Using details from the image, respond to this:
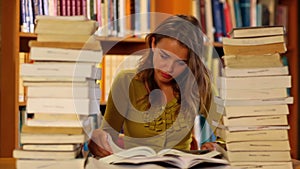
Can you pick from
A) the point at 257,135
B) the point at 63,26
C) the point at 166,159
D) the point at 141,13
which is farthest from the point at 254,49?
the point at 141,13

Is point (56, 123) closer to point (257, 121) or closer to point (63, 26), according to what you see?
point (63, 26)

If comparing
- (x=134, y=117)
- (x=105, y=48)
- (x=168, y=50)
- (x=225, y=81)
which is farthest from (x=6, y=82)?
(x=225, y=81)

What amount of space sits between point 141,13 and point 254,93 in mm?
1295

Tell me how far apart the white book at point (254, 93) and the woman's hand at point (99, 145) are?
14.4 inches

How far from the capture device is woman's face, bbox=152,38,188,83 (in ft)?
5.30

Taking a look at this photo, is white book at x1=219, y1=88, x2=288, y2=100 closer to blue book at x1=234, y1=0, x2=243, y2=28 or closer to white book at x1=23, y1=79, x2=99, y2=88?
white book at x1=23, y1=79, x2=99, y2=88

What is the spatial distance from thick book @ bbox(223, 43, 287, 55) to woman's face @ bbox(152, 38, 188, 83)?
1.23 feet

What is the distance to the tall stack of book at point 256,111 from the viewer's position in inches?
47.6

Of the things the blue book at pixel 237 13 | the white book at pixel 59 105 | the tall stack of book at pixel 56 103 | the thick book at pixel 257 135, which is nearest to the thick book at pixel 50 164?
the tall stack of book at pixel 56 103

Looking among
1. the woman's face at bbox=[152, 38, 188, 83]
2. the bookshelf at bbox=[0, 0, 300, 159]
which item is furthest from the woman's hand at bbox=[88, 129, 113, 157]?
the bookshelf at bbox=[0, 0, 300, 159]

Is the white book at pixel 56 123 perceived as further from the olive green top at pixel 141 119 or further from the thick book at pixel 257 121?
the olive green top at pixel 141 119

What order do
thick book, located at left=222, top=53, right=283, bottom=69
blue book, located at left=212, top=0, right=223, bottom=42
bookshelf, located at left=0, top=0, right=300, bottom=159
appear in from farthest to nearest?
blue book, located at left=212, top=0, right=223, bottom=42 < bookshelf, located at left=0, top=0, right=300, bottom=159 < thick book, located at left=222, top=53, right=283, bottom=69

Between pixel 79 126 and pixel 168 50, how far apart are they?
58 cm

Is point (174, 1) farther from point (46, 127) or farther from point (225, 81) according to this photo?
point (46, 127)
